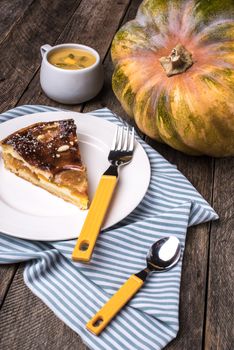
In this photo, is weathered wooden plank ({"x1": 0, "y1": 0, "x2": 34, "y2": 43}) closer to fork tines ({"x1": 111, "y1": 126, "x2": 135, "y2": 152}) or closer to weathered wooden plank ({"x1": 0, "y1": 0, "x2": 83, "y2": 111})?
weathered wooden plank ({"x1": 0, "y1": 0, "x2": 83, "y2": 111})

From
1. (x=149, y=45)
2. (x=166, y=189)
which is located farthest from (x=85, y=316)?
(x=149, y=45)

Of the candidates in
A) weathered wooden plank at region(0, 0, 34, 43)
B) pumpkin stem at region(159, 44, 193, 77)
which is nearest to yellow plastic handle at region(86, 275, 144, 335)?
pumpkin stem at region(159, 44, 193, 77)

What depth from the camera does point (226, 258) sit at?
3.55 feet

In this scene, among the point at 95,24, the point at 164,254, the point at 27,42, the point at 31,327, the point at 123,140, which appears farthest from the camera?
the point at 95,24

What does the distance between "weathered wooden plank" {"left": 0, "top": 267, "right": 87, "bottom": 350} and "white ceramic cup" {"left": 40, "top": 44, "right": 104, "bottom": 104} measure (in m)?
0.67

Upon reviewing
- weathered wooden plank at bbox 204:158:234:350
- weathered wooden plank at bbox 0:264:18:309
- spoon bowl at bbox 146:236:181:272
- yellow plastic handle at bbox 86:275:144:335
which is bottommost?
weathered wooden plank at bbox 204:158:234:350

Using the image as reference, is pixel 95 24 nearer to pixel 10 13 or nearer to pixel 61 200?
Answer: pixel 10 13

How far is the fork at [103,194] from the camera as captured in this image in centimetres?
102

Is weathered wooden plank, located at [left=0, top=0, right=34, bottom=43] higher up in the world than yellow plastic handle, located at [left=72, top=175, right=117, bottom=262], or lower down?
lower down

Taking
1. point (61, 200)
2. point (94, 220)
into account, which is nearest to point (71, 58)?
point (61, 200)

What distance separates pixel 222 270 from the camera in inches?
41.5

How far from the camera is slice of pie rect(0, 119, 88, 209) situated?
1186mm

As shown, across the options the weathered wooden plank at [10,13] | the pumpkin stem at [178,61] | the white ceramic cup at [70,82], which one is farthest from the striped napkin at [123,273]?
the weathered wooden plank at [10,13]

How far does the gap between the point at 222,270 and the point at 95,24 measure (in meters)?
1.16
